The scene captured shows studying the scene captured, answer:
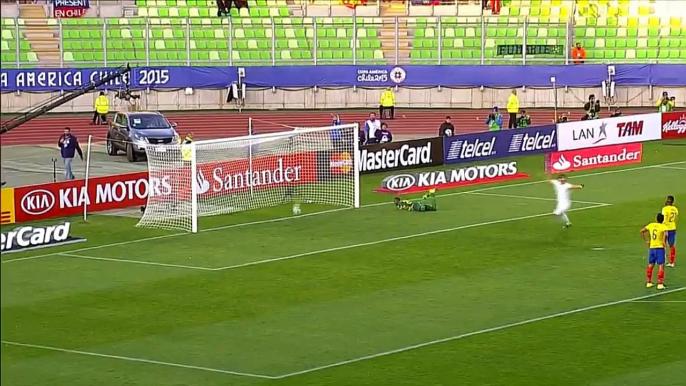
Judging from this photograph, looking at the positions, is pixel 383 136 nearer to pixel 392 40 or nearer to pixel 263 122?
pixel 263 122

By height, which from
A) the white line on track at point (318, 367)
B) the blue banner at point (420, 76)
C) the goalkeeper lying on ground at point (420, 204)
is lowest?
the white line on track at point (318, 367)

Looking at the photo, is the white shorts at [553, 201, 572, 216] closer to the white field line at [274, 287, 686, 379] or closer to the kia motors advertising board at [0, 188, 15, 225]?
the white field line at [274, 287, 686, 379]

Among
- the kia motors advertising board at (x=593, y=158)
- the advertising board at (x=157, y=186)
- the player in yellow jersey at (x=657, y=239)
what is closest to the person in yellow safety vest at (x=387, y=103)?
the kia motors advertising board at (x=593, y=158)

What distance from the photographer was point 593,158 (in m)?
38.7

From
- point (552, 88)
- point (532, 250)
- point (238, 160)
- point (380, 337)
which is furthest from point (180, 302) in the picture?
point (552, 88)

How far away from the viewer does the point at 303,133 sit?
3206 cm

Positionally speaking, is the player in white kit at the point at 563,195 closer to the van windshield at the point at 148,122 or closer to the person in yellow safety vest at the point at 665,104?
the van windshield at the point at 148,122

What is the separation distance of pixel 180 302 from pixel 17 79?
104ft

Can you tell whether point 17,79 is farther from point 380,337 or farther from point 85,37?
point 380,337

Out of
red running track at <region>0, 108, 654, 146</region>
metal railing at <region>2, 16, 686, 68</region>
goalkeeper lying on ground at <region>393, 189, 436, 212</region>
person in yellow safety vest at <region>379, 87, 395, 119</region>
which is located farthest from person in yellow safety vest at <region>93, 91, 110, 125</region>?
goalkeeper lying on ground at <region>393, 189, 436, 212</region>

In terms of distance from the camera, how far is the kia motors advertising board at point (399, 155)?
35.2 meters

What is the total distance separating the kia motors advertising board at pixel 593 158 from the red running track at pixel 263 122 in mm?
9023

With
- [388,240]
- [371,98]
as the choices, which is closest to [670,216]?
[388,240]

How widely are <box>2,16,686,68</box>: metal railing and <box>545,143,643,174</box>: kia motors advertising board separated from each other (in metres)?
14.1
